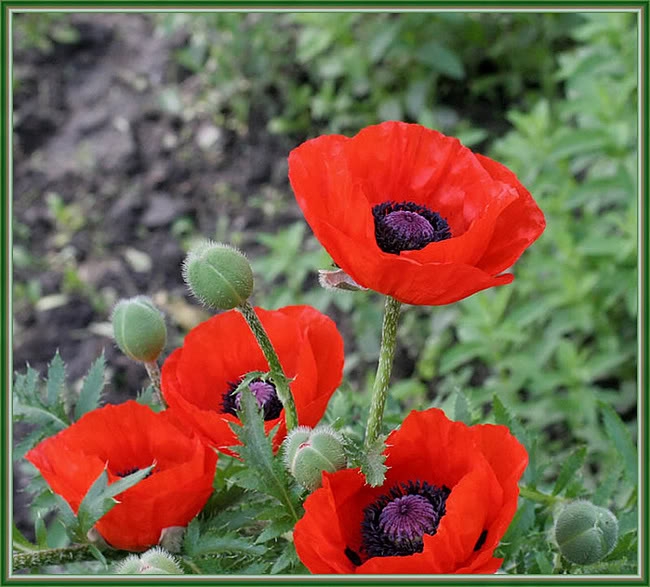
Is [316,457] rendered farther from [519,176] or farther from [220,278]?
[519,176]

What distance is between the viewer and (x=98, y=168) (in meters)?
3.55

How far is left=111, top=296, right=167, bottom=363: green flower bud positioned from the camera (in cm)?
104

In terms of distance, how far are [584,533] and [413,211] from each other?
35 cm

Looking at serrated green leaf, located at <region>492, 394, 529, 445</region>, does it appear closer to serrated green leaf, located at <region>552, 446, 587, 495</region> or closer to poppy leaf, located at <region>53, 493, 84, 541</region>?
serrated green leaf, located at <region>552, 446, 587, 495</region>

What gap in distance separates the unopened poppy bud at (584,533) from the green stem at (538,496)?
0.60 ft

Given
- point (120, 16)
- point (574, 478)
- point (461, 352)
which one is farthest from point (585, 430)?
point (120, 16)

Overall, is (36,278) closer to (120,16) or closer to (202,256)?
(120,16)

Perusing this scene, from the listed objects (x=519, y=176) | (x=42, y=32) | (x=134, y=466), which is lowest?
(x=134, y=466)

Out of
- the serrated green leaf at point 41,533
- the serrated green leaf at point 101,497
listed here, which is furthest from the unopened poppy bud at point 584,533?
the serrated green leaf at point 41,533

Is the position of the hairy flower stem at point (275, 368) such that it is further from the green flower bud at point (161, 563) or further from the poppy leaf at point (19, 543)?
the poppy leaf at point (19, 543)

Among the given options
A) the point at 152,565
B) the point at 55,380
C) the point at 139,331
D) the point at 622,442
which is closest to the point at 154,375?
the point at 139,331

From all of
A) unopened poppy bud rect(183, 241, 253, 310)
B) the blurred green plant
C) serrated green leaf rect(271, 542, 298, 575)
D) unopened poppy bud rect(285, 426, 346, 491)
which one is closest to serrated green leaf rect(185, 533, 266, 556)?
serrated green leaf rect(271, 542, 298, 575)

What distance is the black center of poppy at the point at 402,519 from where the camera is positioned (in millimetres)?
855

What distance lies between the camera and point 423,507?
87 cm
